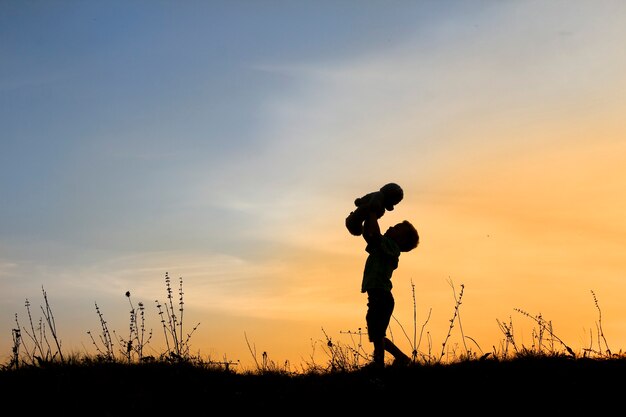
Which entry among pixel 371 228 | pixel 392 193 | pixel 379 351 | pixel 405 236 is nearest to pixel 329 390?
pixel 379 351

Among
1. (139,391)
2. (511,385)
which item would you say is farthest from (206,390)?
(511,385)

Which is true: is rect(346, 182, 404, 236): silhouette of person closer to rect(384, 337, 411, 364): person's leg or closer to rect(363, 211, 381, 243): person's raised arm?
rect(363, 211, 381, 243): person's raised arm

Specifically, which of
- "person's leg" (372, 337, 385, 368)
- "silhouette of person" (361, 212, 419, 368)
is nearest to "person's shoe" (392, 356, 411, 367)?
"silhouette of person" (361, 212, 419, 368)

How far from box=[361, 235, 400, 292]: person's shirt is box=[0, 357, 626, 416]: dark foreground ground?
1.10 m

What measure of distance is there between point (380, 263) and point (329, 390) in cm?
207

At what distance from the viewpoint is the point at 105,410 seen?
6496 mm

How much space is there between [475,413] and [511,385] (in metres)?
0.94

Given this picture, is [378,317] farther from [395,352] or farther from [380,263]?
[380,263]

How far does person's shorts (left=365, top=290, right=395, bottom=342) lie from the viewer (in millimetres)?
8711

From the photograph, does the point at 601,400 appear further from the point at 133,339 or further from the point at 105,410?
the point at 133,339

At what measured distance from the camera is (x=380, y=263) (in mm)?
8820

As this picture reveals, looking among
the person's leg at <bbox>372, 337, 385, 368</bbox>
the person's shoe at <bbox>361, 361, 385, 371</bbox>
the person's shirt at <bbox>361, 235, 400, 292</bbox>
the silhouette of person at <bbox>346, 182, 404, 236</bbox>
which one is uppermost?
the silhouette of person at <bbox>346, 182, 404, 236</bbox>

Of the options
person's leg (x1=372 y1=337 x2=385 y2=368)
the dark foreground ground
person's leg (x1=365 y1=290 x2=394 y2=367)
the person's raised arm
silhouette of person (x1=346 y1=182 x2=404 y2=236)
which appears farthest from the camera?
silhouette of person (x1=346 y1=182 x2=404 y2=236)

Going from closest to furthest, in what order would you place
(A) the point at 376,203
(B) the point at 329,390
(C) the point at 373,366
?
Answer: (B) the point at 329,390 → (C) the point at 373,366 → (A) the point at 376,203
